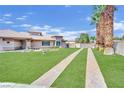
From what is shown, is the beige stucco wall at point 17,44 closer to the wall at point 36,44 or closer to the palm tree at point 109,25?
the wall at point 36,44

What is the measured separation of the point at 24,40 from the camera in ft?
113

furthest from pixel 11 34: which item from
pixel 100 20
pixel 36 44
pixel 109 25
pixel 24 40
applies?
pixel 109 25

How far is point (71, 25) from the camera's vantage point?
15.4 metres

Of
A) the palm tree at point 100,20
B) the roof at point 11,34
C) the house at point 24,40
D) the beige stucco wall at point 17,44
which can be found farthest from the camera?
the beige stucco wall at point 17,44

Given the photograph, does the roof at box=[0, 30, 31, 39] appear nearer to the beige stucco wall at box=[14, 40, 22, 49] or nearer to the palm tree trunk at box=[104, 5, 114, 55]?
the beige stucco wall at box=[14, 40, 22, 49]

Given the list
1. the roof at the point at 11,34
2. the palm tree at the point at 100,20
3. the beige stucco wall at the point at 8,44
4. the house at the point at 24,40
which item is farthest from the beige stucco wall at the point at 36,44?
the palm tree at the point at 100,20

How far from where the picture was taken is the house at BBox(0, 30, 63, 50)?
2945 centimetres

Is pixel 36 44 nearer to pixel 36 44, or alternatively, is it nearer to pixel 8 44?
pixel 36 44

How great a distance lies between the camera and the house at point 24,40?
2945 cm

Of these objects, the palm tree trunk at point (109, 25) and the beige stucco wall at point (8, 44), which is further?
the beige stucco wall at point (8, 44)

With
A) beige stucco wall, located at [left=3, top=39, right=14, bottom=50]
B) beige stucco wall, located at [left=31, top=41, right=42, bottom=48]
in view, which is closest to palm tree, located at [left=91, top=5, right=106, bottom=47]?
beige stucco wall, located at [left=31, top=41, right=42, bottom=48]
